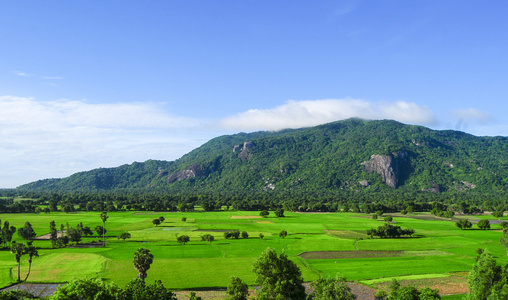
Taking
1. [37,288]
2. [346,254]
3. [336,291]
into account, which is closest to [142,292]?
[336,291]

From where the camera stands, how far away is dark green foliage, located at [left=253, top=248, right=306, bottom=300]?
49.6 metres

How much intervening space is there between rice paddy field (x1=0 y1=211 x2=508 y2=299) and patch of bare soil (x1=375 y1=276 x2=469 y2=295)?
0.61 feet

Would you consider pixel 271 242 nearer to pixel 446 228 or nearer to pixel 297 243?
pixel 297 243

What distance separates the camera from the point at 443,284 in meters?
70.5

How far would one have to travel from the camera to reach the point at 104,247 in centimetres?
10700

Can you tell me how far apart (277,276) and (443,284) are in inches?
1604

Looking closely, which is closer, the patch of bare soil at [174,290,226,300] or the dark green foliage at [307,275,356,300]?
the dark green foliage at [307,275,356,300]

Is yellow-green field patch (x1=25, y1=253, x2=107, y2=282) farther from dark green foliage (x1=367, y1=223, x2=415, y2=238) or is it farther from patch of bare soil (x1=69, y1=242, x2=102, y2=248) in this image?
dark green foliage (x1=367, y1=223, x2=415, y2=238)

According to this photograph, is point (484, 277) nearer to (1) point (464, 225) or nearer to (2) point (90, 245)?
(2) point (90, 245)

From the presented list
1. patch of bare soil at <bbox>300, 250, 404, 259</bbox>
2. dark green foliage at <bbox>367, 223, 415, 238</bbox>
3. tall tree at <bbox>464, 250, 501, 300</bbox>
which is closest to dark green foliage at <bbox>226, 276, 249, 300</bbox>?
tall tree at <bbox>464, 250, 501, 300</bbox>

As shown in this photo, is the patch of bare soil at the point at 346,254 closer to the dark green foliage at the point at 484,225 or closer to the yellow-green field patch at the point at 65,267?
the yellow-green field patch at the point at 65,267

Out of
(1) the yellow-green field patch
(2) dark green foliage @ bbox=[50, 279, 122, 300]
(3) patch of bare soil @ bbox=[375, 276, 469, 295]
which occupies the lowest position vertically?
(3) patch of bare soil @ bbox=[375, 276, 469, 295]

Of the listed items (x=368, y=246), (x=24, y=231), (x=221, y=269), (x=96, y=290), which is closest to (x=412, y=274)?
(x=368, y=246)

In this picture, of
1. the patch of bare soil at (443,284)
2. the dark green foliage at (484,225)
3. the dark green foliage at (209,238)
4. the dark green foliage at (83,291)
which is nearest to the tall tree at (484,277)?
the patch of bare soil at (443,284)
